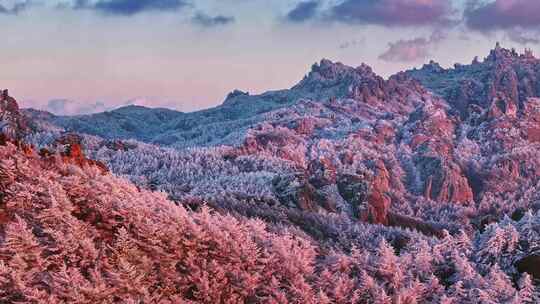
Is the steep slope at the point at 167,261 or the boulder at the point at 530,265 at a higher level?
the steep slope at the point at 167,261

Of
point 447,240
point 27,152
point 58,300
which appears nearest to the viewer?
point 58,300

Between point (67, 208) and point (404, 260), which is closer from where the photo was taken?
point (67, 208)

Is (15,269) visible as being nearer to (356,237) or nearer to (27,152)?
(27,152)

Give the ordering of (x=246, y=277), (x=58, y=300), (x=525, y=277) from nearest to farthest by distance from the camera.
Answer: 1. (x=58, y=300)
2. (x=246, y=277)
3. (x=525, y=277)

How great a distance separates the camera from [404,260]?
35250 millimetres

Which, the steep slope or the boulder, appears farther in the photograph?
the boulder

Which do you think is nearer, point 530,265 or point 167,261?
point 167,261

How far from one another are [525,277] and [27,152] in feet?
97.1

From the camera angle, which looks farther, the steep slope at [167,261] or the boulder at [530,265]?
the boulder at [530,265]

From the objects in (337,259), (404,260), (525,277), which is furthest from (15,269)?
(525,277)

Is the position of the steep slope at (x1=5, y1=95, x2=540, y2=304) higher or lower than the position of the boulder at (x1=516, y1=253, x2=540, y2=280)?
higher

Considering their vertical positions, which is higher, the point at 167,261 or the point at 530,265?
the point at 167,261

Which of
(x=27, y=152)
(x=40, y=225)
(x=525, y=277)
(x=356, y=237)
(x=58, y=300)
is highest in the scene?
(x=27, y=152)

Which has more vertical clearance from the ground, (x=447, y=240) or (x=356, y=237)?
(x=447, y=240)
